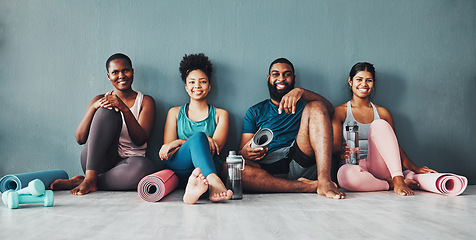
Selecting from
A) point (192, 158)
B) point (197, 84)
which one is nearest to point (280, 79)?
point (197, 84)

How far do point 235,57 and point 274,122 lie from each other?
63 cm

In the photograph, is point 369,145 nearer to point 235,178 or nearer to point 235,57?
point 235,178

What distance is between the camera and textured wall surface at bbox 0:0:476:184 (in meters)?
2.54

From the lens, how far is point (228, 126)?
2377mm

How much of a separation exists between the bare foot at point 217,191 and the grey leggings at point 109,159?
2.05 ft

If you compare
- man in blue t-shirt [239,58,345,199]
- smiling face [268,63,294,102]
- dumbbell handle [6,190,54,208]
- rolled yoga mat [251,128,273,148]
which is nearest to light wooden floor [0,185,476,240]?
dumbbell handle [6,190,54,208]

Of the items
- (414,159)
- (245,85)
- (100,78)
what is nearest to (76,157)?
(100,78)

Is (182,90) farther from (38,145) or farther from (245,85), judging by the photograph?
(38,145)

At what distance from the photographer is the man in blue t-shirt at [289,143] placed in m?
→ 1.86

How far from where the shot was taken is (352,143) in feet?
7.64

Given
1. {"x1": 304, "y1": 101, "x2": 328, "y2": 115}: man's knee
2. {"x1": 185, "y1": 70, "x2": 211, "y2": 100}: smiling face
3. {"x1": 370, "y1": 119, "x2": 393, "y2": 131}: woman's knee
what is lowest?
{"x1": 370, "y1": 119, "x2": 393, "y2": 131}: woman's knee

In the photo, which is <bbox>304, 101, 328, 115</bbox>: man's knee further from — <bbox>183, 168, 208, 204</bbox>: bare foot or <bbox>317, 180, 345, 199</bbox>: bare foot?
<bbox>183, 168, 208, 204</bbox>: bare foot

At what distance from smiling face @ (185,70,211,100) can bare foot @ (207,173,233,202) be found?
856 mm

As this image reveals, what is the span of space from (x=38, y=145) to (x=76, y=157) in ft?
0.99
